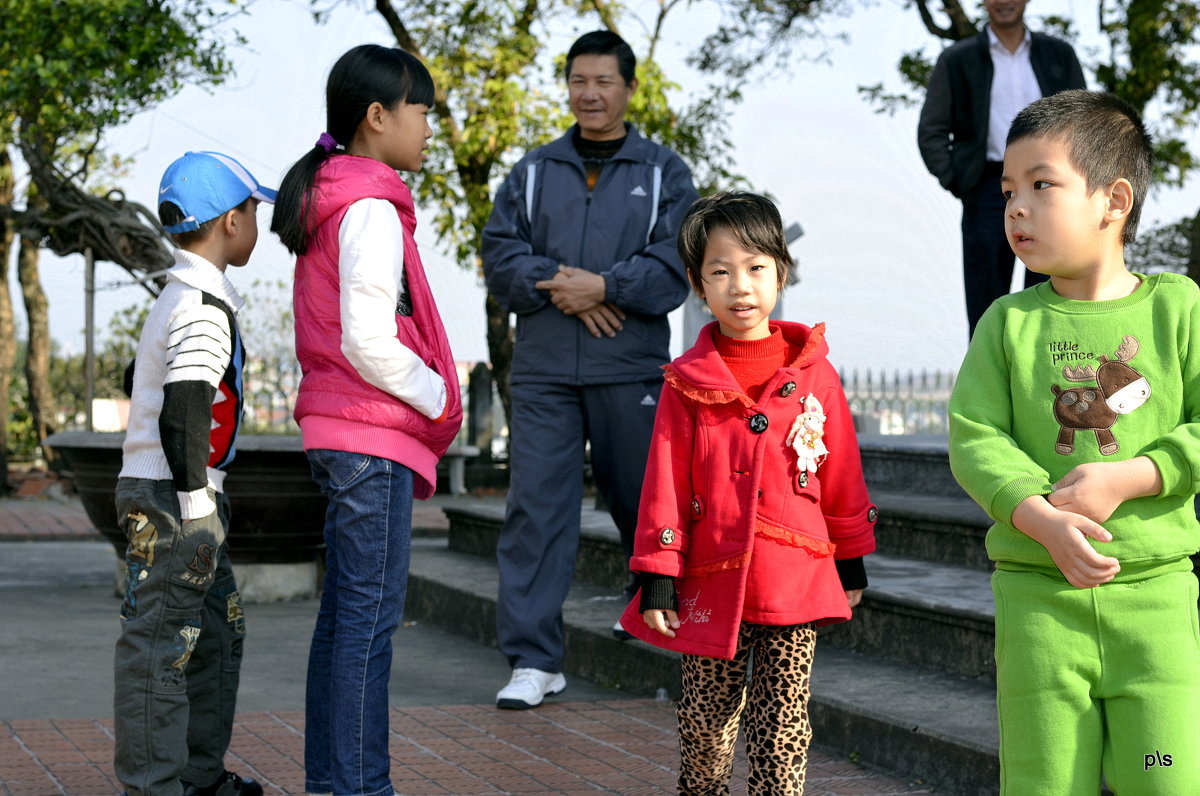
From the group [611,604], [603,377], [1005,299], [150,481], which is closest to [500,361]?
[611,604]

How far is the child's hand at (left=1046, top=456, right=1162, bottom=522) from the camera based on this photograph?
226cm

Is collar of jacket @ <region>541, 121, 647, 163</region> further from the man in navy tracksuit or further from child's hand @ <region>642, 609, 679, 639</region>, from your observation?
child's hand @ <region>642, 609, 679, 639</region>

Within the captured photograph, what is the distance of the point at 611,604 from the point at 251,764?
2122 millimetres

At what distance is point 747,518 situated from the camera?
9.75 feet

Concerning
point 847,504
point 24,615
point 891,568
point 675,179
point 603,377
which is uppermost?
point 675,179

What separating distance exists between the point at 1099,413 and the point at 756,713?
1087 millimetres

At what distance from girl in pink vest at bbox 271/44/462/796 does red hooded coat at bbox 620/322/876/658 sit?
0.69m

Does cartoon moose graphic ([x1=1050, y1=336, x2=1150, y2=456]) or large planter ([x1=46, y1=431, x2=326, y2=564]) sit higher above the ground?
cartoon moose graphic ([x1=1050, y1=336, x2=1150, y2=456])

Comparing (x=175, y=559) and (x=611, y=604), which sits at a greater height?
(x=175, y=559)

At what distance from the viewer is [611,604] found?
5926 millimetres

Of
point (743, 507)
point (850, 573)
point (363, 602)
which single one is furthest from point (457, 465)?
point (743, 507)

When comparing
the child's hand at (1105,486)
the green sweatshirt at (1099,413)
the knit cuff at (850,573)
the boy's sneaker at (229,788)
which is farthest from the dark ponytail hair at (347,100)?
the child's hand at (1105,486)

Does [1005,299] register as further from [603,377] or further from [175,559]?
[603,377]

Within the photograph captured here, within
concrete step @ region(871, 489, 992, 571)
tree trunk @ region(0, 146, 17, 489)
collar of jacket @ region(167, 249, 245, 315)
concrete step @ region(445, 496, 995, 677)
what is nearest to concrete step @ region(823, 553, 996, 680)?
concrete step @ region(445, 496, 995, 677)
